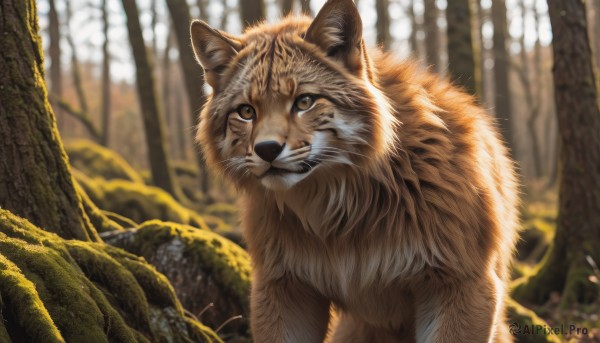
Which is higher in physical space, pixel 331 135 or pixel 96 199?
pixel 331 135

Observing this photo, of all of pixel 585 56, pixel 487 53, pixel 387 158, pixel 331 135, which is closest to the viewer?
pixel 331 135

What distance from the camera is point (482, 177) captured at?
4223 millimetres

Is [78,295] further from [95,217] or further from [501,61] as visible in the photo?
[501,61]

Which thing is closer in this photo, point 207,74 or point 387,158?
point 387,158

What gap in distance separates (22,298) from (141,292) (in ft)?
4.06

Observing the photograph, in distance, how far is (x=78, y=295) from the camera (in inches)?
134

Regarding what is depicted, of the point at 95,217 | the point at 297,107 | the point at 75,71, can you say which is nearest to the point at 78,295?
the point at 297,107

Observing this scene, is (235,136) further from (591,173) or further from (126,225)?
(591,173)

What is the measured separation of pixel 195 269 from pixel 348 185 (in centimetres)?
230

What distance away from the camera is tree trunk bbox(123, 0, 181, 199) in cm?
1260

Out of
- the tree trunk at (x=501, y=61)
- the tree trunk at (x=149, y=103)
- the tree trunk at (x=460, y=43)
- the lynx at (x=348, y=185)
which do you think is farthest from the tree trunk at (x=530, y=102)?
the lynx at (x=348, y=185)

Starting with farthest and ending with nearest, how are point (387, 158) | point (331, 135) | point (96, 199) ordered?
point (96, 199) → point (387, 158) → point (331, 135)

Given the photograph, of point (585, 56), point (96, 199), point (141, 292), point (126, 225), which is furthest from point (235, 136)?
point (96, 199)

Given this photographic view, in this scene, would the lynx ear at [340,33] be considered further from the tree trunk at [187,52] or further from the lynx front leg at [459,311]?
the tree trunk at [187,52]
